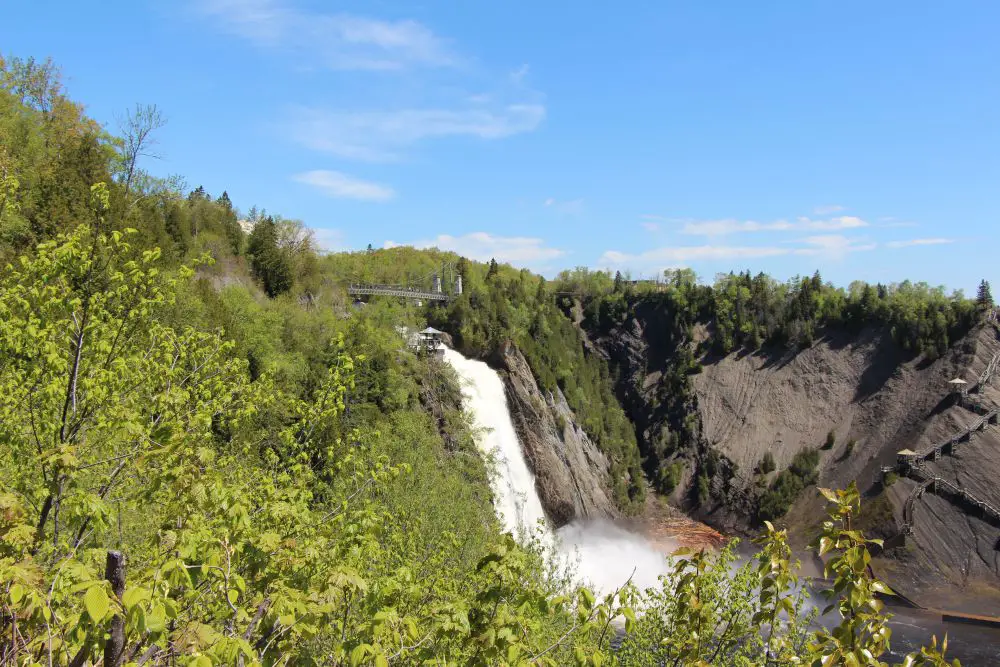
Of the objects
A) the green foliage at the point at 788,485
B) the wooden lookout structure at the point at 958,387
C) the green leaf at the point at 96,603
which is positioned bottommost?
the green foliage at the point at 788,485

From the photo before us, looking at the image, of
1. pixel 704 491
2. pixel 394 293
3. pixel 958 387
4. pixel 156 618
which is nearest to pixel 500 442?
pixel 394 293

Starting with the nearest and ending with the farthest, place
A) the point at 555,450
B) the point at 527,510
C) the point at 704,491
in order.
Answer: the point at 527,510 → the point at 555,450 → the point at 704,491

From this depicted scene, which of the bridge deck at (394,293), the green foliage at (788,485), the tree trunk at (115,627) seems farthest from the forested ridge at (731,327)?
the tree trunk at (115,627)

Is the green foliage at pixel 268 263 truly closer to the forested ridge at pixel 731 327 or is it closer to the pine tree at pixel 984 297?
the forested ridge at pixel 731 327

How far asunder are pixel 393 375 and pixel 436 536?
17304 mm

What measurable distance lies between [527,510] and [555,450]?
7.48 m

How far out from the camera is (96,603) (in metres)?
3.57

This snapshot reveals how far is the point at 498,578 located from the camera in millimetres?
5199

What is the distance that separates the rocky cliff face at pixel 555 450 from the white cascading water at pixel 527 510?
2.87ft

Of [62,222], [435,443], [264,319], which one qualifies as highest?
[62,222]

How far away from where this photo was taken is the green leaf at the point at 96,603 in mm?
3504

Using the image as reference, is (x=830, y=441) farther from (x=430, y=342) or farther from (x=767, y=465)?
(x=430, y=342)

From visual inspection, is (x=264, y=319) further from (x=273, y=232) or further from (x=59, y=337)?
(x=59, y=337)

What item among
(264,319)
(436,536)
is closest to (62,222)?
(264,319)
